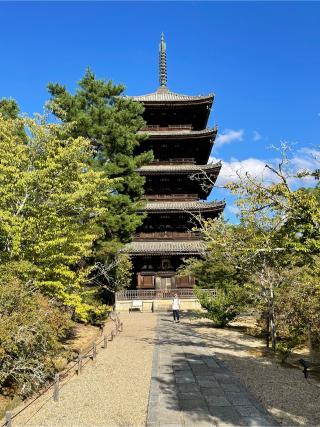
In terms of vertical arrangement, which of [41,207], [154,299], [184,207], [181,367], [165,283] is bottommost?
[181,367]

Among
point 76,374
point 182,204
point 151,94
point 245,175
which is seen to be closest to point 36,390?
point 76,374

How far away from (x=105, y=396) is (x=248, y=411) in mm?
3469

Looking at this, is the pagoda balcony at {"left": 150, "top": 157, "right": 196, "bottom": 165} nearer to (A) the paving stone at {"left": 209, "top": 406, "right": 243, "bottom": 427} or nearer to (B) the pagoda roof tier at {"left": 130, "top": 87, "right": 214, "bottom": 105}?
(B) the pagoda roof tier at {"left": 130, "top": 87, "right": 214, "bottom": 105}

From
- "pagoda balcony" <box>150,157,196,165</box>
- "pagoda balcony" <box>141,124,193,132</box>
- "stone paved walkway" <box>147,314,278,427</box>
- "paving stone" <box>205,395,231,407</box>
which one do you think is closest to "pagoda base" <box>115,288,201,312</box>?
"pagoda balcony" <box>150,157,196,165</box>

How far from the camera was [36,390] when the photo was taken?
10.5 meters

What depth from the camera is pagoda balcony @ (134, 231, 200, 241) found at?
113 feet

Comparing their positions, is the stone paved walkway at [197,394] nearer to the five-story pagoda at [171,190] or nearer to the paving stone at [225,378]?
the paving stone at [225,378]

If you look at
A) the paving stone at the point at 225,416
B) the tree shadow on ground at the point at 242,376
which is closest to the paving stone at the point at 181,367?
the tree shadow on ground at the point at 242,376

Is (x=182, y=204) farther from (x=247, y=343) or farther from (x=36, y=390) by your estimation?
(x=36, y=390)

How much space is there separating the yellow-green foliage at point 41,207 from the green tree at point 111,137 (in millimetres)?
6994

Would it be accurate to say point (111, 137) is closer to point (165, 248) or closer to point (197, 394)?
point (165, 248)

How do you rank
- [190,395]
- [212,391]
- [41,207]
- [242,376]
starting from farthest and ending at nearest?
1. [41,207]
2. [242,376]
3. [212,391]
4. [190,395]

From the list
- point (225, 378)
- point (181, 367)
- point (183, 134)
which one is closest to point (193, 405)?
point (225, 378)

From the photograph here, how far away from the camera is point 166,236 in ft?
114
